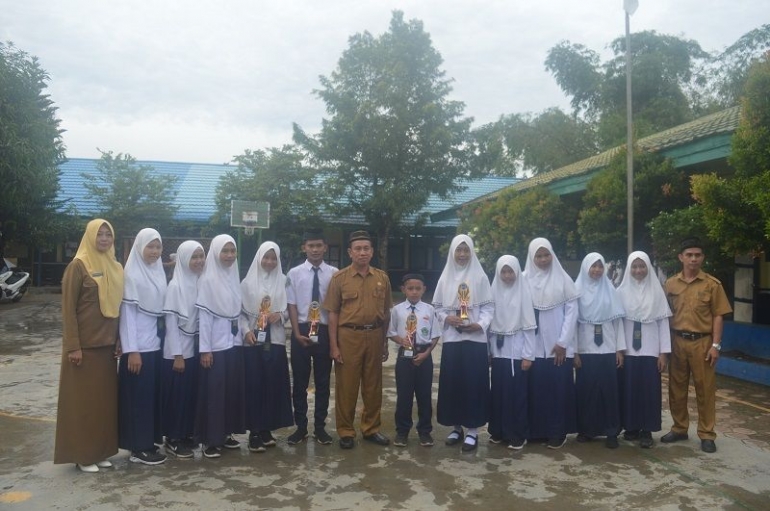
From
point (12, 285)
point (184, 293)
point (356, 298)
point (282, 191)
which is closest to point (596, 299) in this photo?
point (356, 298)

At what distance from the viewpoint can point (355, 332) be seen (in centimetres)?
489

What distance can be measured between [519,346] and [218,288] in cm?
231

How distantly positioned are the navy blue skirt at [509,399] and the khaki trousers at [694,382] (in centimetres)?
125

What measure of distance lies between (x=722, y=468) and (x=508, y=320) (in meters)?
1.81

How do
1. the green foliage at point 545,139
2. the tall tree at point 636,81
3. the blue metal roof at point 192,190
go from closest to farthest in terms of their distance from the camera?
the blue metal roof at point 192,190, the tall tree at point 636,81, the green foliage at point 545,139

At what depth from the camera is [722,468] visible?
4.53 meters

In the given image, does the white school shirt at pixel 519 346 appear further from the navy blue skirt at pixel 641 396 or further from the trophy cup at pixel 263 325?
the trophy cup at pixel 263 325

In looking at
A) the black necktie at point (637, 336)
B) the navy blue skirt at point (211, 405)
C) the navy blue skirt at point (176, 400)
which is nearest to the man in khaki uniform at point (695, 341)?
the black necktie at point (637, 336)

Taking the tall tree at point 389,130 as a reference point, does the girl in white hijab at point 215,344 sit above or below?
below

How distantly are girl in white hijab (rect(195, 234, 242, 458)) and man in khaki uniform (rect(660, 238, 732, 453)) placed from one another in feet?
11.4

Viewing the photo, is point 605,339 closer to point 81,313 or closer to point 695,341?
point 695,341

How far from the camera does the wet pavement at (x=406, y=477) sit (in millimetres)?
3867

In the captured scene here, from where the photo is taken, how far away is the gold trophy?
191 inches

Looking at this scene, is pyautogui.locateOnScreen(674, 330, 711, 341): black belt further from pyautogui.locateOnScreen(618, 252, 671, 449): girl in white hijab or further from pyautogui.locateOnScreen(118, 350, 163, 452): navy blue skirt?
pyautogui.locateOnScreen(118, 350, 163, 452): navy blue skirt
